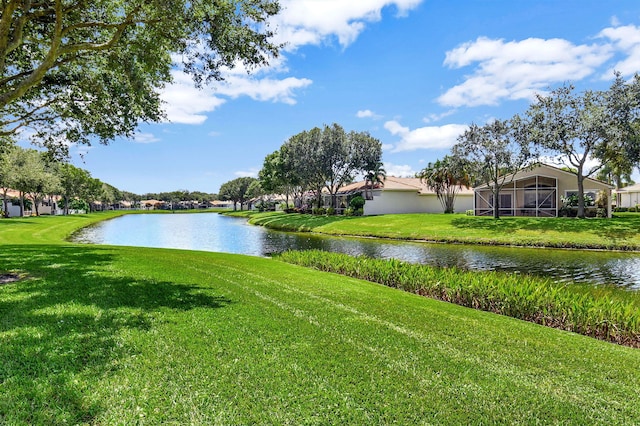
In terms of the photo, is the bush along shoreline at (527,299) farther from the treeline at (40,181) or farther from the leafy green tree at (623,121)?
the leafy green tree at (623,121)

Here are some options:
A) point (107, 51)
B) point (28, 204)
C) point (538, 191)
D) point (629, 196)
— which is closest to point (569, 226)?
point (538, 191)

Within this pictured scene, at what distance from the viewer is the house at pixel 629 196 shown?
168ft

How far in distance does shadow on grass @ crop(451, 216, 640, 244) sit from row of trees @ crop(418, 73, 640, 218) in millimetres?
4146

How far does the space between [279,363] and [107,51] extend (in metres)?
10.4

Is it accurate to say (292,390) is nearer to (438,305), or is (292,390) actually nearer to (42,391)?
(42,391)

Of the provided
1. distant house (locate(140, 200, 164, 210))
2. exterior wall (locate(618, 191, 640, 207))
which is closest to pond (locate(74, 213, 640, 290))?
exterior wall (locate(618, 191, 640, 207))

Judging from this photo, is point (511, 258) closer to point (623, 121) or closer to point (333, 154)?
point (623, 121)

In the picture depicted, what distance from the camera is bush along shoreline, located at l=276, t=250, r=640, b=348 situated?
710 centimetres

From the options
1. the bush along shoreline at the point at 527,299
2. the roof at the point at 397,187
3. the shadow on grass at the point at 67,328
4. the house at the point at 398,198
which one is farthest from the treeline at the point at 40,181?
the roof at the point at 397,187

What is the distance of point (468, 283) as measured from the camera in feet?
31.6

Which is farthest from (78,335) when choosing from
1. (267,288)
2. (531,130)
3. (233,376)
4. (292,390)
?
A: (531,130)

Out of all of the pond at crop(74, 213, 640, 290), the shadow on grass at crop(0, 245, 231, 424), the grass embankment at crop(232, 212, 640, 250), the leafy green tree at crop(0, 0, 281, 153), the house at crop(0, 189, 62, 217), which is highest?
the leafy green tree at crop(0, 0, 281, 153)

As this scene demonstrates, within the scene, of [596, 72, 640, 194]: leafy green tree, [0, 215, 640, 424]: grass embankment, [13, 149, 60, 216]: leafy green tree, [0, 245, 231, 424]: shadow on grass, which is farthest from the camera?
[13, 149, 60, 216]: leafy green tree

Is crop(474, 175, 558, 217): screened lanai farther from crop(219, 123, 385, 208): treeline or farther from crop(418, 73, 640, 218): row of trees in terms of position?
crop(219, 123, 385, 208): treeline
